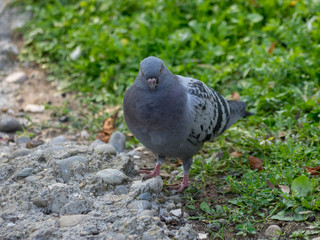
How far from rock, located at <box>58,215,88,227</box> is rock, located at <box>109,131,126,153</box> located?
1.69m

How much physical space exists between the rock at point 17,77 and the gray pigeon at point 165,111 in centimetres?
358

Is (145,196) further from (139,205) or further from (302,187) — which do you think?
(302,187)

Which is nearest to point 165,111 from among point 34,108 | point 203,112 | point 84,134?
point 203,112

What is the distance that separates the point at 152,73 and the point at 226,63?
2.84 m

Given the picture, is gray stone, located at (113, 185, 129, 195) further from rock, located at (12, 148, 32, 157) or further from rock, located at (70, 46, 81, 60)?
rock, located at (70, 46, 81, 60)

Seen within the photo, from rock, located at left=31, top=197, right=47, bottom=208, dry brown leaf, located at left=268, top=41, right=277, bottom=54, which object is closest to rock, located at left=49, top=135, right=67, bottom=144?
rock, located at left=31, top=197, right=47, bottom=208

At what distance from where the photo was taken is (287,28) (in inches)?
262

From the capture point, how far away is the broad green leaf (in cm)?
376

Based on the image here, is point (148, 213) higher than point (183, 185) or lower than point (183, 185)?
higher

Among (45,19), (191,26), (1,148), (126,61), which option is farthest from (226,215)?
(45,19)

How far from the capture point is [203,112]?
425 centimetres

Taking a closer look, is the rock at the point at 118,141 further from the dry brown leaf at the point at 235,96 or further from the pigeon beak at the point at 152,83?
the dry brown leaf at the point at 235,96

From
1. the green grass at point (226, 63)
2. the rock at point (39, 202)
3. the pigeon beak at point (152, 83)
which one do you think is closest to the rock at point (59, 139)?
the green grass at point (226, 63)

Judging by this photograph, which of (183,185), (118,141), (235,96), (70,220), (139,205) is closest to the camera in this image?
(70,220)
